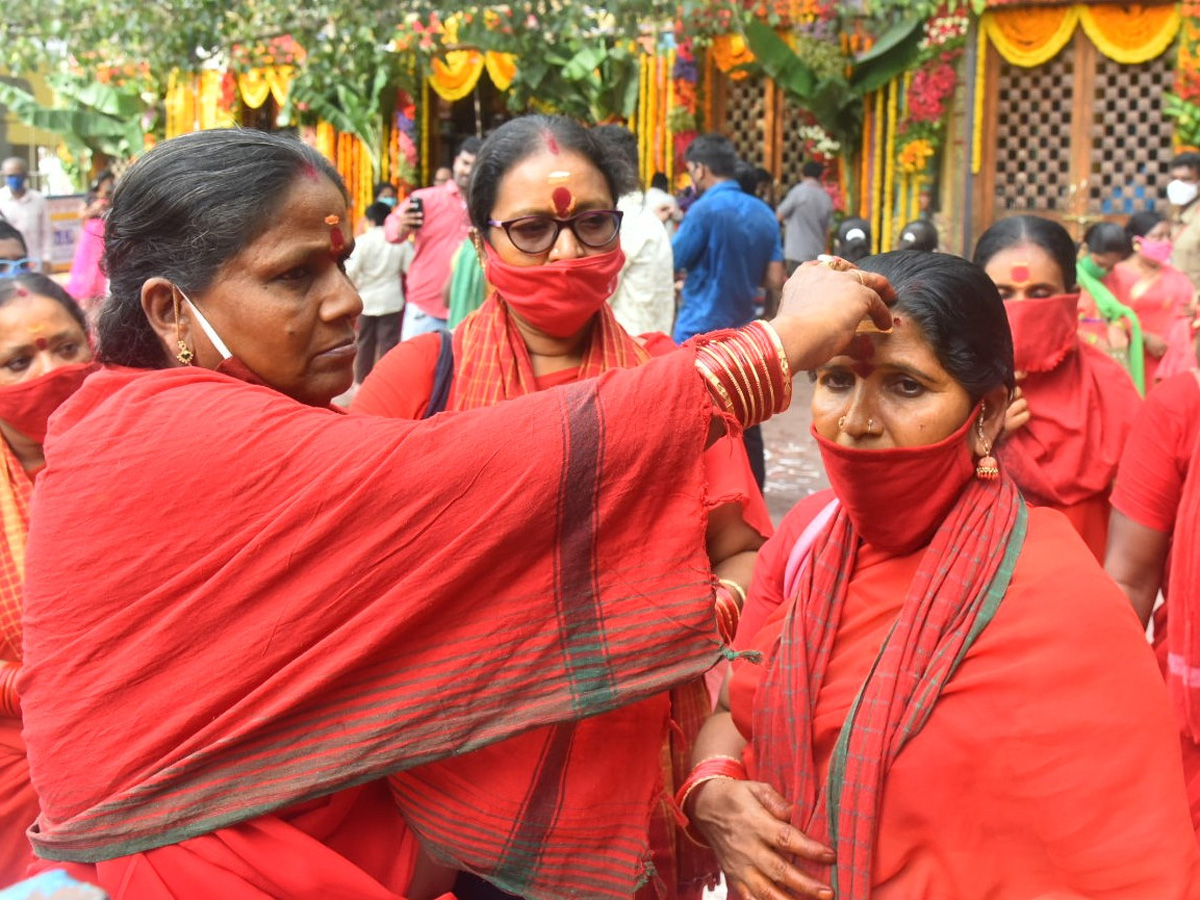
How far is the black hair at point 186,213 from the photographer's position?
1.64 m

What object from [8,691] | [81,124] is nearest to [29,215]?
[81,124]

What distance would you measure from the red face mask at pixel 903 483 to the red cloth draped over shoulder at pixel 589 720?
0.22 metres

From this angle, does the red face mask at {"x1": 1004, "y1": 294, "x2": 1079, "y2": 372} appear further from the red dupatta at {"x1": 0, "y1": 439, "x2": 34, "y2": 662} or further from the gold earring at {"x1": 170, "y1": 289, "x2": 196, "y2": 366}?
the red dupatta at {"x1": 0, "y1": 439, "x2": 34, "y2": 662}

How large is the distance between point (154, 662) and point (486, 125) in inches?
610

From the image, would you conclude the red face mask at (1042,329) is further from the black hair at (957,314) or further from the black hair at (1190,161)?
the black hair at (1190,161)

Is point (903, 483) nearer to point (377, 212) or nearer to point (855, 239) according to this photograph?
point (855, 239)

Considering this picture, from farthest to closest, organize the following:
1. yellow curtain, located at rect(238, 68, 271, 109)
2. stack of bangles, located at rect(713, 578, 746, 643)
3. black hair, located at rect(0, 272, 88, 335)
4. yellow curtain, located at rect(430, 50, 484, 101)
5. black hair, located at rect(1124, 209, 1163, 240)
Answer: yellow curtain, located at rect(238, 68, 271, 109), yellow curtain, located at rect(430, 50, 484, 101), black hair, located at rect(1124, 209, 1163, 240), black hair, located at rect(0, 272, 88, 335), stack of bangles, located at rect(713, 578, 746, 643)

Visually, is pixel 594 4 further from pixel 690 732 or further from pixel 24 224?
pixel 690 732

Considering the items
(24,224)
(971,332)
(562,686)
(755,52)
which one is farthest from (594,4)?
(562,686)

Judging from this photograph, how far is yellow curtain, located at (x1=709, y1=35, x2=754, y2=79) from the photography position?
44.6 feet

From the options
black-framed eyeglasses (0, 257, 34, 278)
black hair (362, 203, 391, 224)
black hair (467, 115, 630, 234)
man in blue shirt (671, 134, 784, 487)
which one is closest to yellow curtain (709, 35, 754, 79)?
black hair (362, 203, 391, 224)

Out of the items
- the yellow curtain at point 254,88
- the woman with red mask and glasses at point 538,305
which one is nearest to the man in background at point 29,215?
the yellow curtain at point 254,88

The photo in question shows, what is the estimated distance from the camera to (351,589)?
1.49 m

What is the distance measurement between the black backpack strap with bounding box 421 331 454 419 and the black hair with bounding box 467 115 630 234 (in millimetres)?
323
